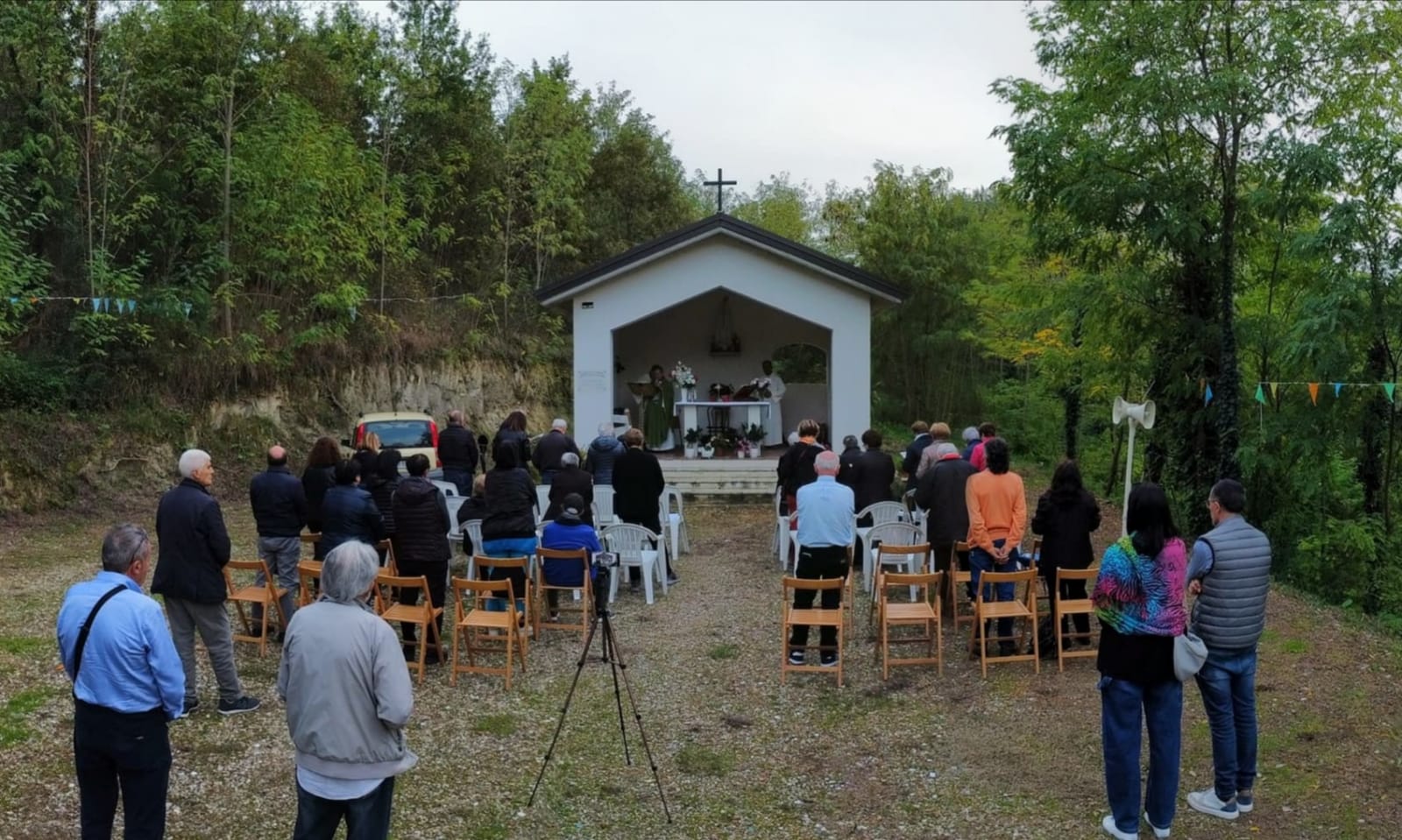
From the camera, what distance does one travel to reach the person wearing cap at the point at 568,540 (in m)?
7.49

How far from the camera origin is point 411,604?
6953mm

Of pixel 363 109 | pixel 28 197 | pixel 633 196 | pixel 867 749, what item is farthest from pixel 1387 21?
pixel 633 196

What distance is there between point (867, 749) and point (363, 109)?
18.9m

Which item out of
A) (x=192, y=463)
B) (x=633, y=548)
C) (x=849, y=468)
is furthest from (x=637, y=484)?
(x=192, y=463)

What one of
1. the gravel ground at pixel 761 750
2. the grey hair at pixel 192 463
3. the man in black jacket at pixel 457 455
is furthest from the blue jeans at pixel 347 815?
the man in black jacket at pixel 457 455

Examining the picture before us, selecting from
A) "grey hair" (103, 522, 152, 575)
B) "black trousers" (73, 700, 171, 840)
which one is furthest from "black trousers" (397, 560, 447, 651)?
"grey hair" (103, 522, 152, 575)

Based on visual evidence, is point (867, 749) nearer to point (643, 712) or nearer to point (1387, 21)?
point (643, 712)

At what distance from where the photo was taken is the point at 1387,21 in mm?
10211

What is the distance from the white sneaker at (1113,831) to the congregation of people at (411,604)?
14 mm

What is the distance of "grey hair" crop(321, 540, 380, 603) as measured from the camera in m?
3.27

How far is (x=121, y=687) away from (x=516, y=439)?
5.29 metres

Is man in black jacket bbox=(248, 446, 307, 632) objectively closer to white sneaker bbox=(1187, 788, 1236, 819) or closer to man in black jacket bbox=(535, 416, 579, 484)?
man in black jacket bbox=(535, 416, 579, 484)

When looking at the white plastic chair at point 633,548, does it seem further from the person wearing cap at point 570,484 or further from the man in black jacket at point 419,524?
the man in black jacket at point 419,524

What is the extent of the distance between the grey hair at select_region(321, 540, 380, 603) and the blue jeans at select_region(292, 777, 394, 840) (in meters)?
0.63
